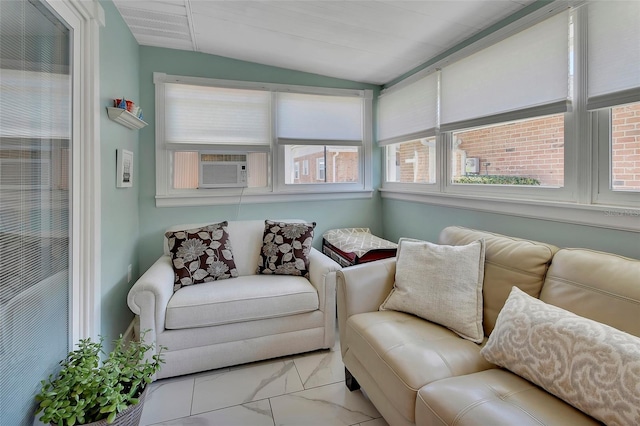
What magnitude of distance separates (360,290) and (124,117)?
190cm

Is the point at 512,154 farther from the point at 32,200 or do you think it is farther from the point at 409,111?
the point at 32,200

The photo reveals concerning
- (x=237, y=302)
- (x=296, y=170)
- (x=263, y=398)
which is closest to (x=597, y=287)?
(x=263, y=398)

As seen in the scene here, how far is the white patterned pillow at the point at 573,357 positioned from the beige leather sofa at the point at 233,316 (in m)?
1.20

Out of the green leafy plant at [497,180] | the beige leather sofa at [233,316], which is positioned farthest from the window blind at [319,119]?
the beige leather sofa at [233,316]

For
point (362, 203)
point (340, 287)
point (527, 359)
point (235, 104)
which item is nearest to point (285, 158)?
point (235, 104)

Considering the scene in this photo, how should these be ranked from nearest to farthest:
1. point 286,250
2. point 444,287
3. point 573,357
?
point 573,357 < point 444,287 < point 286,250

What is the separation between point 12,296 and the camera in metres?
1.17

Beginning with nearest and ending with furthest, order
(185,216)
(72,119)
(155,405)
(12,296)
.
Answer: (12,296) < (72,119) < (155,405) < (185,216)

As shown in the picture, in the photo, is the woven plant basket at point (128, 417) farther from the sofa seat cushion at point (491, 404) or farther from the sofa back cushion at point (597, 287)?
the sofa back cushion at point (597, 287)

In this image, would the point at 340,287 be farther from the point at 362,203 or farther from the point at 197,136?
the point at 197,136

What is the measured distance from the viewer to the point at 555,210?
5.96 ft

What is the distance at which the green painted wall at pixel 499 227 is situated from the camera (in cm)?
158

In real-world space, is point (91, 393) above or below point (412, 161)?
below

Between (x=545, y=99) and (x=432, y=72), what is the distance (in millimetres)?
1070
